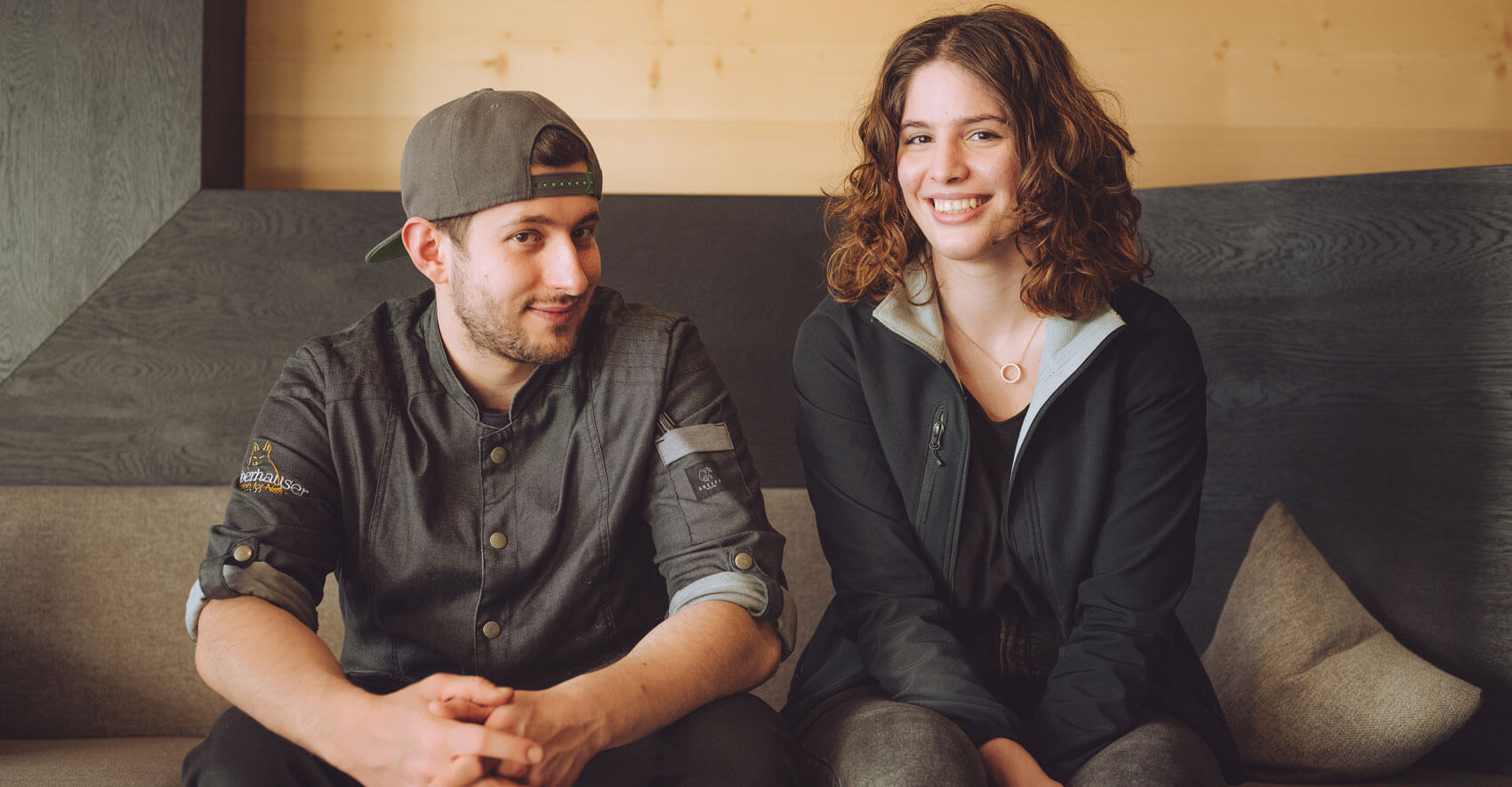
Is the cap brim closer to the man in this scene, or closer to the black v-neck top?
the man

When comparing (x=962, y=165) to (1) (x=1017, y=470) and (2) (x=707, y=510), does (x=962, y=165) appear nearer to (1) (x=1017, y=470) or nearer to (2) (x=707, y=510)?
(1) (x=1017, y=470)

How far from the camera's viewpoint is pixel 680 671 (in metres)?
1.28

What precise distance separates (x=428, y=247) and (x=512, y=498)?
0.36m

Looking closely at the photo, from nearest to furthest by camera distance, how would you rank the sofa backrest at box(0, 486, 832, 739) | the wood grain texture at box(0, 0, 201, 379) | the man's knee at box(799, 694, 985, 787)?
the man's knee at box(799, 694, 985, 787) < the sofa backrest at box(0, 486, 832, 739) < the wood grain texture at box(0, 0, 201, 379)

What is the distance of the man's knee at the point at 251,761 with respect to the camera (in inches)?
47.2

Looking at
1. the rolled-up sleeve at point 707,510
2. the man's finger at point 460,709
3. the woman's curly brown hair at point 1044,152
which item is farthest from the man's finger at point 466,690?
the woman's curly brown hair at point 1044,152

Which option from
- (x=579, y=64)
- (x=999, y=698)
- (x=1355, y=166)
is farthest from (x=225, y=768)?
(x=1355, y=166)

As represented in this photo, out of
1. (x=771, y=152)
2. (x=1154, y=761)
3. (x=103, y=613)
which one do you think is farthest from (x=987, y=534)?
(x=103, y=613)

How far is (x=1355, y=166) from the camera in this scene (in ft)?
7.86

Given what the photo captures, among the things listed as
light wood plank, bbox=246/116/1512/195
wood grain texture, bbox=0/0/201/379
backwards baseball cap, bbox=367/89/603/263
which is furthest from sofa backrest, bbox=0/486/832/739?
backwards baseball cap, bbox=367/89/603/263

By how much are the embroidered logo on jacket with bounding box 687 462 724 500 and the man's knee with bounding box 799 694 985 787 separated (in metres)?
0.34

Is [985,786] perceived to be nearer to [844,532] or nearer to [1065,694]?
[1065,694]

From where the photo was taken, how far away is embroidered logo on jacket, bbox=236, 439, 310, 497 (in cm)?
138

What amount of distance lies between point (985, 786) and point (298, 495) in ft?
3.00
